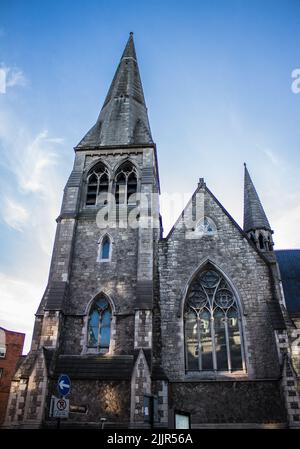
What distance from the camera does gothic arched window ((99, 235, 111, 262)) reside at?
16359 millimetres

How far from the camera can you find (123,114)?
882 inches

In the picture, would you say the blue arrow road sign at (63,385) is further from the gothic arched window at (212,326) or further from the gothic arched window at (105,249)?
the gothic arched window at (105,249)

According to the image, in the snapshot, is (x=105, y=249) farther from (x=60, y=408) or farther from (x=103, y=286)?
(x=60, y=408)

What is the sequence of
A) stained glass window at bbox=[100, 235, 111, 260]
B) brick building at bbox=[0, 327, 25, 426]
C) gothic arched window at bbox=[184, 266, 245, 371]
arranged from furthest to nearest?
brick building at bbox=[0, 327, 25, 426]
stained glass window at bbox=[100, 235, 111, 260]
gothic arched window at bbox=[184, 266, 245, 371]

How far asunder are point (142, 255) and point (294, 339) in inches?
267

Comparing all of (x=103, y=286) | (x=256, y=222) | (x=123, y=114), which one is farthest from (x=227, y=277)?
(x=123, y=114)

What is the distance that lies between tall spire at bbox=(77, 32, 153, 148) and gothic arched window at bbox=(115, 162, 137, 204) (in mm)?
1620

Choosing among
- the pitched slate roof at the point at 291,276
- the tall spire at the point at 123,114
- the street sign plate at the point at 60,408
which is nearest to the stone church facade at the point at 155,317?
the pitched slate roof at the point at 291,276

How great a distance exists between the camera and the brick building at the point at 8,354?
27097 millimetres

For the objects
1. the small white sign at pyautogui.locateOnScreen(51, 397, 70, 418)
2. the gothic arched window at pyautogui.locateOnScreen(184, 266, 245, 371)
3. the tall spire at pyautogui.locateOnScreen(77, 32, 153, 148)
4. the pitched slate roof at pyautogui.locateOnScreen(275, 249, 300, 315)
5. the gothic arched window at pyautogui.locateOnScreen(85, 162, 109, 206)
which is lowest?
the small white sign at pyautogui.locateOnScreen(51, 397, 70, 418)

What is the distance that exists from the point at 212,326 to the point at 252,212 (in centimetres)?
604

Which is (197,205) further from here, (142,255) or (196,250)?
(142,255)

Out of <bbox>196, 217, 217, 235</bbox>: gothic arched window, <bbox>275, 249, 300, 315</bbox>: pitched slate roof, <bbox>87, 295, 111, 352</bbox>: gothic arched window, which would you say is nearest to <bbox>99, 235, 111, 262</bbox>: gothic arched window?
<bbox>87, 295, 111, 352</bbox>: gothic arched window

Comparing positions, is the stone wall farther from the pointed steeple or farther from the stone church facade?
the pointed steeple
